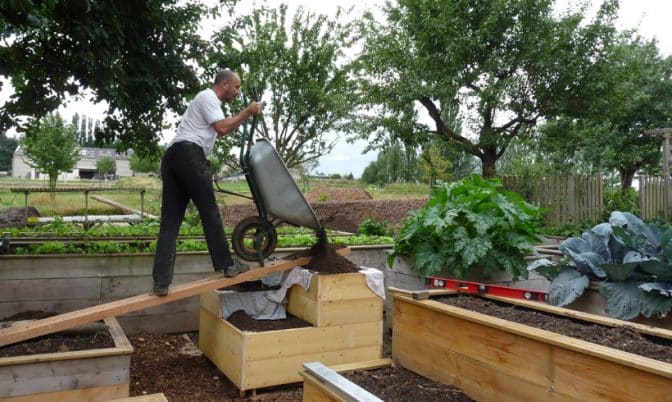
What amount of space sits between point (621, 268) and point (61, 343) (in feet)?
12.2

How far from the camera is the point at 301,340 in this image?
3.99 metres

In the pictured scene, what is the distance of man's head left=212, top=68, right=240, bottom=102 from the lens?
378 cm

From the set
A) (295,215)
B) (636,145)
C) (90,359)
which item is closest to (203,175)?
(295,215)

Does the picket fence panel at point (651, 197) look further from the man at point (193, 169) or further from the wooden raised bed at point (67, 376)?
the wooden raised bed at point (67, 376)

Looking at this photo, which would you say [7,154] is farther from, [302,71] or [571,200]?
[571,200]

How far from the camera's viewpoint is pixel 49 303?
4.62 meters

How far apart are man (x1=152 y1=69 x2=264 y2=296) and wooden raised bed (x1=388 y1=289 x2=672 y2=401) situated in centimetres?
151

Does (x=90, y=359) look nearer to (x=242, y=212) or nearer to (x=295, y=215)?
(x=295, y=215)

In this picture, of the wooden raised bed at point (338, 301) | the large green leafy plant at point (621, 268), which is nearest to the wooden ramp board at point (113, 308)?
the wooden raised bed at point (338, 301)

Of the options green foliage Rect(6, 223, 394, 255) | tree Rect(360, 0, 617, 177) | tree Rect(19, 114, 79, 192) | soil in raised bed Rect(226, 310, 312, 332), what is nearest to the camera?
soil in raised bed Rect(226, 310, 312, 332)

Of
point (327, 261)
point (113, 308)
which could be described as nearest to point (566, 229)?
point (327, 261)

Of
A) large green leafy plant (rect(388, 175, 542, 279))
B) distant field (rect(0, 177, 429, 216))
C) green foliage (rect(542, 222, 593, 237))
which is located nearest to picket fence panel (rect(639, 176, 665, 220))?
green foliage (rect(542, 222, 593, 237))

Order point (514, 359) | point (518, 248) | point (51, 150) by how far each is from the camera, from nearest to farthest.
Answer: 1. point (514, 359)
2. point (518, 248)
3. point (51, 150)

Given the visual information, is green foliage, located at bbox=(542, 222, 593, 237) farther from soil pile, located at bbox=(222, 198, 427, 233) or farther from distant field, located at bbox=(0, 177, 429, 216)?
distant field, located at bbox=(0, 177, 429, 216)
